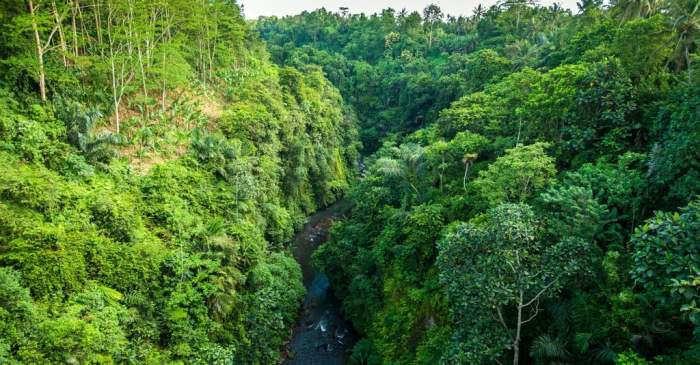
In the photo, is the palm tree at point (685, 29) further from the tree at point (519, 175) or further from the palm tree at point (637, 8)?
the tree at point (519, 175)

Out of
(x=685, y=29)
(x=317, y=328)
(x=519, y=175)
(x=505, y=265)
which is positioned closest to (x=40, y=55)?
(x=317, y=328)

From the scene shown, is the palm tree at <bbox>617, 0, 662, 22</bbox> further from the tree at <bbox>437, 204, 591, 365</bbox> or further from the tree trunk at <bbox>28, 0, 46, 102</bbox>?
the tree trunk at <bbox>28, 0, 46, 102</bbox>

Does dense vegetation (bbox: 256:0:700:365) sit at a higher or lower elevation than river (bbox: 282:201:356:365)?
higher

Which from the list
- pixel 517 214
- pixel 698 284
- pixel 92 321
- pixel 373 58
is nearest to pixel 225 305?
pixel 92 321

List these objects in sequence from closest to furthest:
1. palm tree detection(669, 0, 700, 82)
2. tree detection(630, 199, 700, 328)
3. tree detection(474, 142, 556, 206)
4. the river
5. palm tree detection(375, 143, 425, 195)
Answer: tree detection(630, 199, 700, 328), tree detection(474, 142, 556, 206), palm tree detection(669, 0, 700, 82), the river, palm tree detection(375, 143, 425, 195)

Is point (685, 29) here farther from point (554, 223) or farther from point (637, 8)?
point (554, 223)

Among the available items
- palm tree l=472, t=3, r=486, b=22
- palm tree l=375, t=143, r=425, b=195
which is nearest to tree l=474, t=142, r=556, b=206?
palm tree l=375, t=143, r=425, b=195

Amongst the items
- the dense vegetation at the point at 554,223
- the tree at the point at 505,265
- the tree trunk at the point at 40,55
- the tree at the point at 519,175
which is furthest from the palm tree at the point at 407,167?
the tree trunk at the point at 40,55

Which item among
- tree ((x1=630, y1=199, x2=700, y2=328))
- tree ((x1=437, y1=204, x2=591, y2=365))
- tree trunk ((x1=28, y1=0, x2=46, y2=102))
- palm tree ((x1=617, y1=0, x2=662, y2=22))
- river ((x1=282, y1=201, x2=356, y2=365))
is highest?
palm tree ((x1=617, y1=0, x2=662, y2=22))
